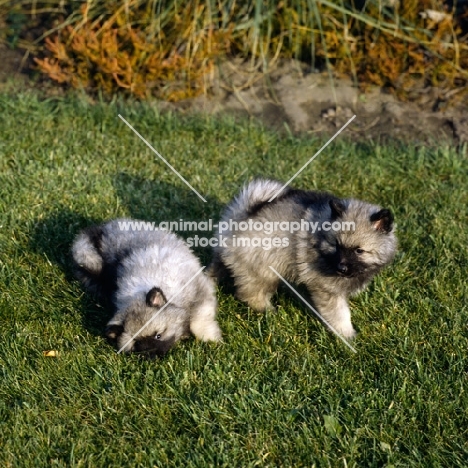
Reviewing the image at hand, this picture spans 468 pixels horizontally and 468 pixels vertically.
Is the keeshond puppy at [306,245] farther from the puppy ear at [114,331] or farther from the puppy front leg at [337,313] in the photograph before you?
the puppy ear at [114,331]

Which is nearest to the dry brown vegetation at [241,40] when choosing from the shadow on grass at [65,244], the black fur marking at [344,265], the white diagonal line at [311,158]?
the white diagonal line at [311,158]

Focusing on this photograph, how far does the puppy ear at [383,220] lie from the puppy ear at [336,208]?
0.18m

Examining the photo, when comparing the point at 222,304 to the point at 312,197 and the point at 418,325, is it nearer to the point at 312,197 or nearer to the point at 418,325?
the point at 312,197

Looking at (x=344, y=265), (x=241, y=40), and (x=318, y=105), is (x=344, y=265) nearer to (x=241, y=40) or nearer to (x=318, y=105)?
(x=318, y=105)

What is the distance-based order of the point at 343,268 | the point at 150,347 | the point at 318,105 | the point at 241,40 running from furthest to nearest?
the point at 241,40 → the point at 318,105 → the point at 343,268 → the point at 150,347

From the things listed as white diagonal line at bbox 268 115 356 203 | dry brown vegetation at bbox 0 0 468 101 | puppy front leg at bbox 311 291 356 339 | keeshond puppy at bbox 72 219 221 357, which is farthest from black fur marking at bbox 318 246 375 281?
dry brown vegetation at bbox 0 0 468 101

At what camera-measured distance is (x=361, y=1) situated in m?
7.21

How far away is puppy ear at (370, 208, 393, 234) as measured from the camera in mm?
4121

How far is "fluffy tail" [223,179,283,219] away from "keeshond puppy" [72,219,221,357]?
1.44 ft

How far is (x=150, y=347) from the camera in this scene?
4.02 meters

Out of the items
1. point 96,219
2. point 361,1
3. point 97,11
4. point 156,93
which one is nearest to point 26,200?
point 96,219

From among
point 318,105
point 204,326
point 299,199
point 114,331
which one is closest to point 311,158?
point 318,105

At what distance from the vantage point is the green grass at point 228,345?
3.49m

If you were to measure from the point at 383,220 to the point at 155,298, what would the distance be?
1.43 metres
